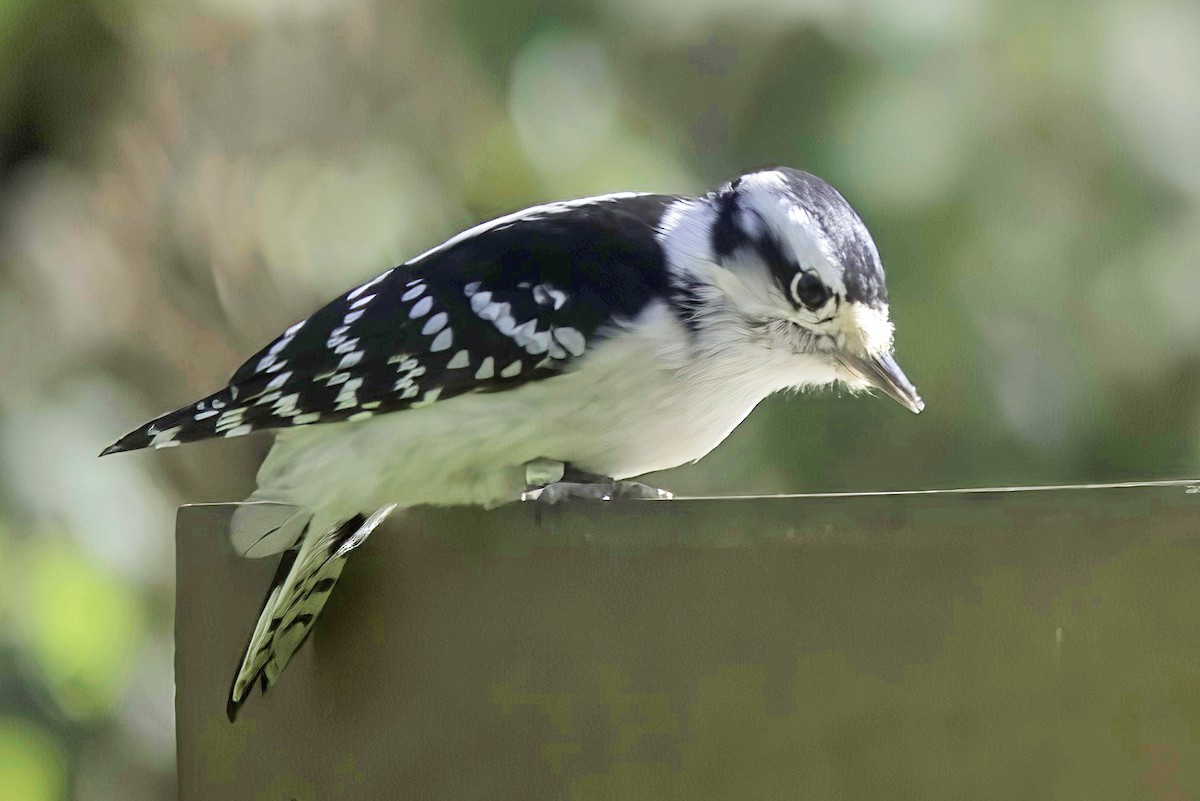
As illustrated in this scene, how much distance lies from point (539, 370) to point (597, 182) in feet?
7.83

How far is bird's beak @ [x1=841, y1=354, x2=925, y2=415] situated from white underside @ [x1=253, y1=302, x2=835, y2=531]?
0.40 ft

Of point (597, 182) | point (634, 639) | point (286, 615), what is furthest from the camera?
point (597, 182)

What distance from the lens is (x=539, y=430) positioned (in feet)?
5.60

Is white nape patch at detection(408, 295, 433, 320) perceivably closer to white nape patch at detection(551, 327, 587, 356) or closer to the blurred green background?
white nape patch at detection(551, 327, 587, 356)

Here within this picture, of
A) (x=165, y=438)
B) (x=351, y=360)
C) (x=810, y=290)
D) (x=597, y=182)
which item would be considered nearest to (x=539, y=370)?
(x=351, y=360)

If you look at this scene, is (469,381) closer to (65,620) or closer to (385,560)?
(385,560)

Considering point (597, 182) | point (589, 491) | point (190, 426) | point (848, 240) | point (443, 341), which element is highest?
point (597, 182)

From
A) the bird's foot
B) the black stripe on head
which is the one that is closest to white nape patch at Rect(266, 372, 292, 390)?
the bird's foot

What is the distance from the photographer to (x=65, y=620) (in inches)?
126

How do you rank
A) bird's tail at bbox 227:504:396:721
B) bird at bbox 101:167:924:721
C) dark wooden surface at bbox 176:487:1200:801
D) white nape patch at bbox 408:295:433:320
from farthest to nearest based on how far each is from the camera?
1. white nape patch at bbox 408:295:433:320
2. bird at bbox 101:167:924:721
3. bird's tail at bbox 227:504:396:721
4. dark wooden surface at bbox 176:487:1200:801

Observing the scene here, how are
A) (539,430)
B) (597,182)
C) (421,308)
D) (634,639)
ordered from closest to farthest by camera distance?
1. (634,639)
2. (539,430)
3. (421,308)
4. (597,182)

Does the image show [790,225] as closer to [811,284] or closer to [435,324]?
[811,284]

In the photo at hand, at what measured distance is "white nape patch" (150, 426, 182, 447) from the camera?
1679mm

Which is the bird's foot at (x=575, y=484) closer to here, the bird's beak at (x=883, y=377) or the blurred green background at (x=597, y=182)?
the bird's beak at (x=883, y=377)
